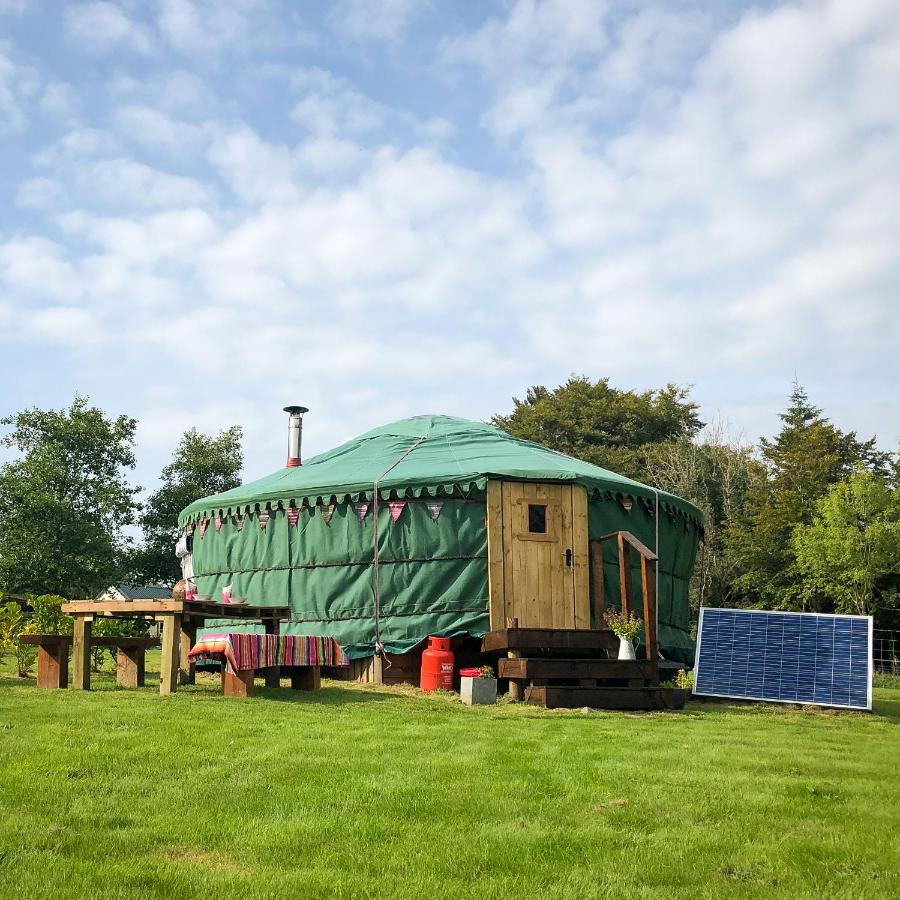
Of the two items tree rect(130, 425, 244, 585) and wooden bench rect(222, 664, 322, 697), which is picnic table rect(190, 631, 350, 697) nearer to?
wooden bench rect(222, 664, 322, 697)

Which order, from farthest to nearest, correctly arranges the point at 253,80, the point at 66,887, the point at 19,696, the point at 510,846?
1. the point at 253,80
2. the point at 19,696
3. the point at 510,846
4. the point at 66,887

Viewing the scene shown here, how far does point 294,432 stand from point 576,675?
257 inches

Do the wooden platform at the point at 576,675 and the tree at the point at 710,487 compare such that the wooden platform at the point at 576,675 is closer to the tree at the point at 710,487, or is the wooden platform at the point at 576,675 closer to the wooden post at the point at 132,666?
Answer: the wooden post at the point at 132,666

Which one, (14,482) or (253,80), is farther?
(14,482)

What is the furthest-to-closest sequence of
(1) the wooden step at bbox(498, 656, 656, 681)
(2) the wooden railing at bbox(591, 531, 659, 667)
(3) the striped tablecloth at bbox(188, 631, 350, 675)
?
(2) the wooden railing at bbox(591, 531, 659, 667), (1) the wooden step at bbox(498, 656, 656, 681), (3) the striped tablecloth at bbox(188, 631, 350, 675)

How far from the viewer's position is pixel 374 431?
12.9 m

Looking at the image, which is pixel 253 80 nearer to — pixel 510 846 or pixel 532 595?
pixel 532 595

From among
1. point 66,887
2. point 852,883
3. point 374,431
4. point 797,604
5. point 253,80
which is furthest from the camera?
point 797,604

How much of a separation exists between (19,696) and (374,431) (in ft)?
21.9

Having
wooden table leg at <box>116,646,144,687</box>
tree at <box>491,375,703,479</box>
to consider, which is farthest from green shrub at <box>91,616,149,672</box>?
tree at <box>491,375,703,479</box>

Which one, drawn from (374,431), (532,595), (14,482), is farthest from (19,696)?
(14,482)

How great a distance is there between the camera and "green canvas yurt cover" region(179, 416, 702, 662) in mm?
9875

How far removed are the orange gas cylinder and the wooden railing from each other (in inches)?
64.4

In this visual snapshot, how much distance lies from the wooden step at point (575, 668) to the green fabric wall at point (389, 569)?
171 cm
